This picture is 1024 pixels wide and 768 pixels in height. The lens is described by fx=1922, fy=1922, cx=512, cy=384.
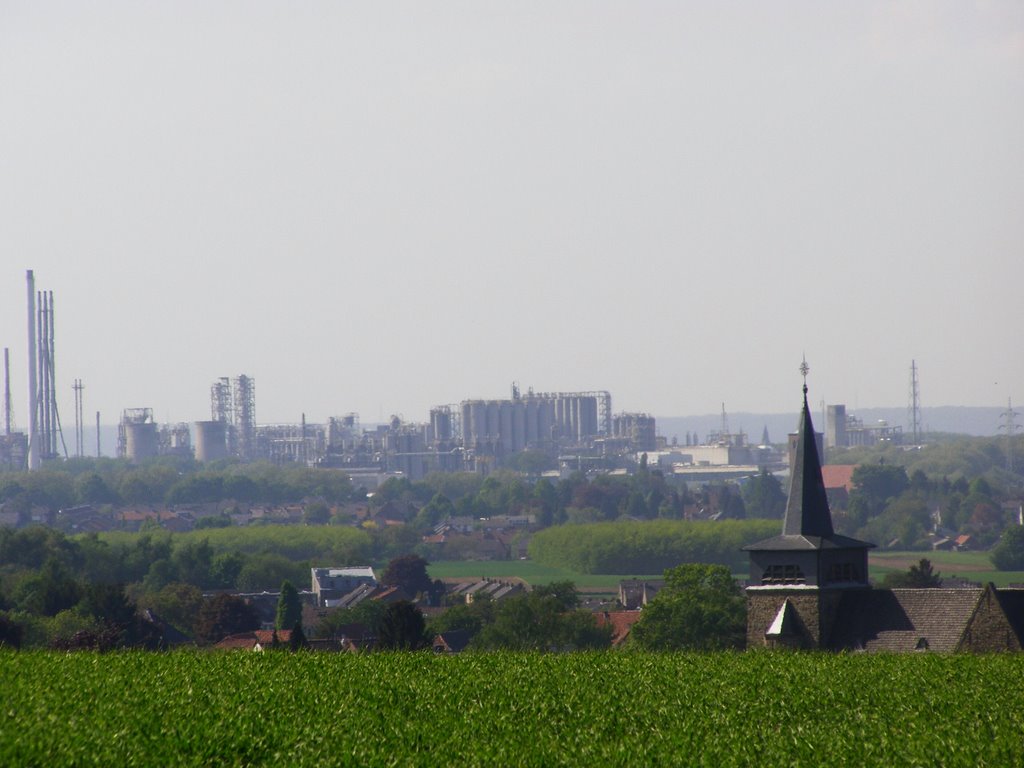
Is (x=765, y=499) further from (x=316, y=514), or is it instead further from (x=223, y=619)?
(x=223, y=619)

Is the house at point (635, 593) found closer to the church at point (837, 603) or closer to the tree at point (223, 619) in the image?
the tree at point (223, 619)

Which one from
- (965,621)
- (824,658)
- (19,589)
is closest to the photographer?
(824,658)

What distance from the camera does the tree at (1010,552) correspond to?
123688 millimetres

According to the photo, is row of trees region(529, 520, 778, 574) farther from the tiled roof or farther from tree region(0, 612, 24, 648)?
the tiled roof

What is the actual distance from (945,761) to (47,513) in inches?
6809

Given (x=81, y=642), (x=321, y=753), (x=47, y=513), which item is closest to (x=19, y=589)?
(x=81, y=642)

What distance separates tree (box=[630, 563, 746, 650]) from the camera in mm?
55281

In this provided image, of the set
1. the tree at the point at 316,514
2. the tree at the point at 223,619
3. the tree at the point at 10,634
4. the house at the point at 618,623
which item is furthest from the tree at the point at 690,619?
the tree at the point at 316,514

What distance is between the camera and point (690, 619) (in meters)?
56.2

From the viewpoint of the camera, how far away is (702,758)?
859 inches

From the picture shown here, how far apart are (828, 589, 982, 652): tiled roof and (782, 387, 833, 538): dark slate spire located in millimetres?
1948

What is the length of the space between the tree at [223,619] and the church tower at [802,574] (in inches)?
1174

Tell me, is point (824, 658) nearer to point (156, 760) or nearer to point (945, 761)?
point (945, 761)

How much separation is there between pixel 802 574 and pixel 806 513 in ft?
5.57
